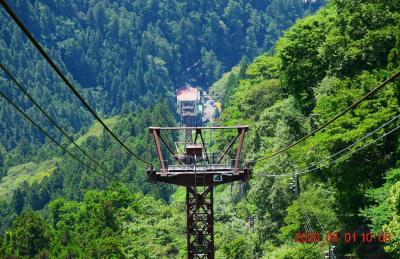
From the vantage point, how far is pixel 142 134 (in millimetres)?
187750

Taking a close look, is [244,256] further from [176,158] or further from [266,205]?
[176,158]

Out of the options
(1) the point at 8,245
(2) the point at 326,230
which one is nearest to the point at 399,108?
(2) the point at 326,230

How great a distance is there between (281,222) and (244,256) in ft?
12.8

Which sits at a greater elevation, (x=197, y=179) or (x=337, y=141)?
(x=337, y=141)
